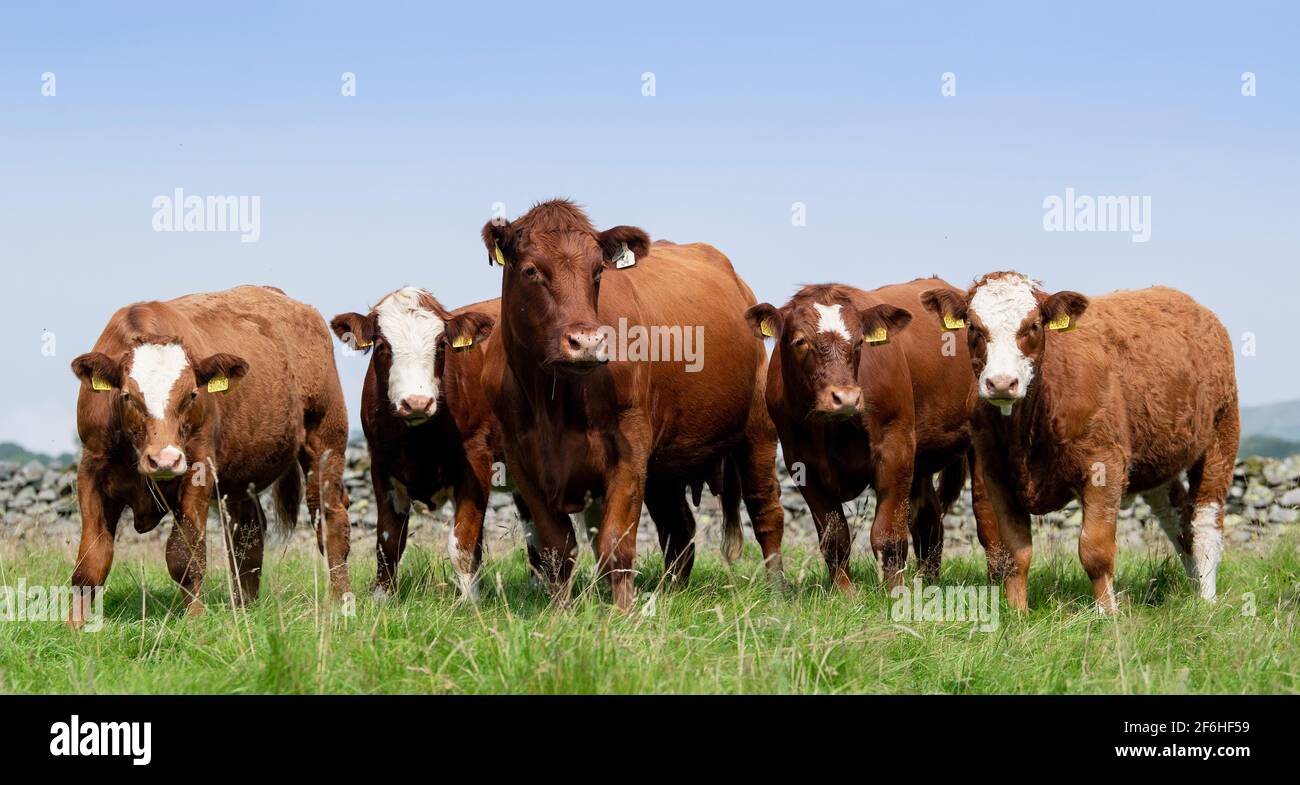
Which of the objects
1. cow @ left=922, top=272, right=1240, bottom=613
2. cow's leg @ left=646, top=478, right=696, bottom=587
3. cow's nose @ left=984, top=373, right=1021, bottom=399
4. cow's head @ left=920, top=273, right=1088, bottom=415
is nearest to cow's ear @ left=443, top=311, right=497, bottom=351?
cow's leg @ left=646, top=478, right=696, bottom=587

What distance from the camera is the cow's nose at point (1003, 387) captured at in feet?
25.3

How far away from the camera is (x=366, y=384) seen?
9703mm

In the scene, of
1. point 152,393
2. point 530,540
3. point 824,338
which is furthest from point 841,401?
point 152,393

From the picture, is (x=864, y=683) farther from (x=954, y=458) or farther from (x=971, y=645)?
(x=954, y=458)

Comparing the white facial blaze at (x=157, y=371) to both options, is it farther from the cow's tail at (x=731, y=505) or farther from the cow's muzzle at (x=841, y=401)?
the cow's tail at (x=731, y=505)

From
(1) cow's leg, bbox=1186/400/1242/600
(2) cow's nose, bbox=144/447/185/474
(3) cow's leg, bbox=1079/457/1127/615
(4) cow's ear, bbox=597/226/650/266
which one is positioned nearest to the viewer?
(2) cow's nose, bbox=144/447/185/474

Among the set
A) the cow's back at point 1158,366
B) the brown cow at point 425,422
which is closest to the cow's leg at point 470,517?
the brown cow at point 425,422

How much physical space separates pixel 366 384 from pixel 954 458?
458 centimetres

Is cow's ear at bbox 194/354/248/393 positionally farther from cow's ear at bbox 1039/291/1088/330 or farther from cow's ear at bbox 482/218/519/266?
cow's ear at bbox 1039/291/1088/330

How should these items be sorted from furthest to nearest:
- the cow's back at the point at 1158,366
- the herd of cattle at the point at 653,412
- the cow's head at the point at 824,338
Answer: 1. the cow's back at the point at 1158,366
2. the cow's head at the point at 824,338
3. the herd of cattle at the point at 653,412

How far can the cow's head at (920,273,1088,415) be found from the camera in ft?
25.9

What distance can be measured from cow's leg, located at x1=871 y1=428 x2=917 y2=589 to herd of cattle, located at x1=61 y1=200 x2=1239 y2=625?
0.02 metres
